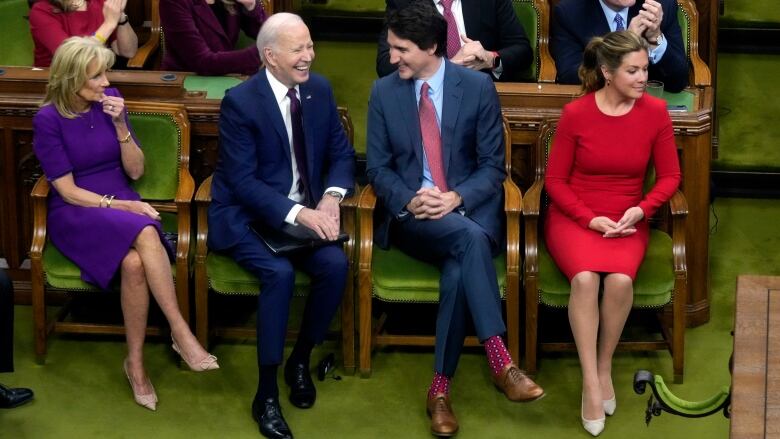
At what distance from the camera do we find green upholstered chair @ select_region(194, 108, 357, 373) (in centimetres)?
511

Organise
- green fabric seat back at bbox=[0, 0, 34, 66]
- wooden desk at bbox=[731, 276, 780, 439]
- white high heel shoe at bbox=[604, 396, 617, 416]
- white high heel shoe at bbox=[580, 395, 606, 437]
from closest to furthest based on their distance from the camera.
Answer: wooden desk at bbox=[731, 276, 780, 439]
white high heel shoe at bbox=[580, 395, 606, 437]
white high heel shoe at bbox=[604, 396, 617, 416]
green fabric seat back at bbox=[0, 0, 34, 66]

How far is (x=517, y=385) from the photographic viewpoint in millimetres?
4797

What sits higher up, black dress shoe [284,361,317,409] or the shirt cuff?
the shirt cuff

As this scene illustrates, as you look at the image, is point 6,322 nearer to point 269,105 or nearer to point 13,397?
point 13,397

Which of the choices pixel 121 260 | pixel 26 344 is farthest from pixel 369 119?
pixel 26 344

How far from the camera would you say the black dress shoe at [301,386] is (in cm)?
505

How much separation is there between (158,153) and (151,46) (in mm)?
988

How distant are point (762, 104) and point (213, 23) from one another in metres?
2.57

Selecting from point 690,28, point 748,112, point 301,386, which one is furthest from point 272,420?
point 748,112

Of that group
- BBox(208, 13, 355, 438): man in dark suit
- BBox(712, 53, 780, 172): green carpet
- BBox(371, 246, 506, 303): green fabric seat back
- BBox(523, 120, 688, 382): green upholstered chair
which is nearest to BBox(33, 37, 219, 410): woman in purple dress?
BBox(208, 13, 355, 438): man in dark suit

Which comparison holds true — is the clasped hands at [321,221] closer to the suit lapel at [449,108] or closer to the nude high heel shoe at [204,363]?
the suit lapel at [449,108]

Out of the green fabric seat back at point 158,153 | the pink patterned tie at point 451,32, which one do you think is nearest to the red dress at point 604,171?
the pink patterned tie at point 451,32

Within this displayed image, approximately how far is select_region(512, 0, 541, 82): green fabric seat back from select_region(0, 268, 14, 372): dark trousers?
2215 mm

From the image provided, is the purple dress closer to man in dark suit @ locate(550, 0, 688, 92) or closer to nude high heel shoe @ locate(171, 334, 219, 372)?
nude high heel shoe @ locate(171, 334, 219, 372)
